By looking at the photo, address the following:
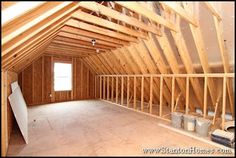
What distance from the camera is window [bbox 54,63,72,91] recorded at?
→ 7629mm

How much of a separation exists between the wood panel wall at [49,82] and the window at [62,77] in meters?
0.16

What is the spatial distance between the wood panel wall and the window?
0.16 m

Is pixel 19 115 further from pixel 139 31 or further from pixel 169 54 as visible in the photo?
pixel 169 54

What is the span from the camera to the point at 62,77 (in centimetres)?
780

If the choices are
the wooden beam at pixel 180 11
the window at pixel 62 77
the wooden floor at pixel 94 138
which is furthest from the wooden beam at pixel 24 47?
the window at pixel 62 77

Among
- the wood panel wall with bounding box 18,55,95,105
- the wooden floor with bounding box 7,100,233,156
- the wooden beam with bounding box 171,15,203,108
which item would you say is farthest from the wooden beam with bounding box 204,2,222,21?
the wood panel wall with bounding box 18,55,95,105

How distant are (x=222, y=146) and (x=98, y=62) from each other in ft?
17.8

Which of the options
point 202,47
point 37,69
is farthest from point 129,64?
point 37,69

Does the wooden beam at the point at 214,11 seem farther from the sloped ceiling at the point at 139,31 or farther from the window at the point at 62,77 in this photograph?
the window at the point at 62,77

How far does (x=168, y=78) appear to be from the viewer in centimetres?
488

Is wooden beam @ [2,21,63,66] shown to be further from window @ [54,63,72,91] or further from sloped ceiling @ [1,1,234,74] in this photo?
window @ [54,63,72,91]

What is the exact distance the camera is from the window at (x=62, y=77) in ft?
25.0

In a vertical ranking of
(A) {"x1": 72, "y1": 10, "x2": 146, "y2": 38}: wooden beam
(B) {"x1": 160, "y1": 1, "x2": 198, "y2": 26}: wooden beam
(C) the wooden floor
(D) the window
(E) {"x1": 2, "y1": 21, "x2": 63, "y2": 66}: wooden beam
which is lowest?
(C) the wooden floor

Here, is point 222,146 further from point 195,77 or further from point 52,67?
point 52,67
